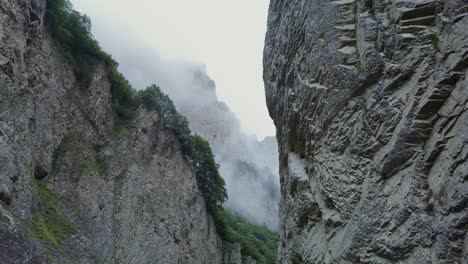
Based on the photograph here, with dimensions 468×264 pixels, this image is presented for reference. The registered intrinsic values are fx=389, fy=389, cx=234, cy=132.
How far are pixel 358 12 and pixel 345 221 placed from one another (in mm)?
4578

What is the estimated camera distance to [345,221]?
7.98 m

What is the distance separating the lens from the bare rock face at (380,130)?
5547 millimetres

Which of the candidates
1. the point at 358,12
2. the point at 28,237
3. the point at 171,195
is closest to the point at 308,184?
the point at 358,12

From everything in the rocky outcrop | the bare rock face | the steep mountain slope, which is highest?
the steep mountain slope

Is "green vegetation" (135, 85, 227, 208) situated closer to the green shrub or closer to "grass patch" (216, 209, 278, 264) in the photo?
"grass patch" (216, 209, 278, 264)

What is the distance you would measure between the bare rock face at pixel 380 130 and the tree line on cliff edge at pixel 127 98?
17.6 metres

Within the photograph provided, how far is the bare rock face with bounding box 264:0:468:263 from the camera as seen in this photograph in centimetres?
555

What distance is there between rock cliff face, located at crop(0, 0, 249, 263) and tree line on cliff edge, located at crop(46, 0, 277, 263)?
2.54ft

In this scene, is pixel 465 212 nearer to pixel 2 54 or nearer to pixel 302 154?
pixel 302 154

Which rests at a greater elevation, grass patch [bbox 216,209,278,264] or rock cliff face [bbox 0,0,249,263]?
grass patch [bbox 216,209,278,264]

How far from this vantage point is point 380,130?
7188 mm

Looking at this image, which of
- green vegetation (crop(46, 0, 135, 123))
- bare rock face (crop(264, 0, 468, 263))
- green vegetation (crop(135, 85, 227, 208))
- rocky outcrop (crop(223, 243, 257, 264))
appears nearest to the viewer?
bare rock face (crop(264, 0, 468, 263))

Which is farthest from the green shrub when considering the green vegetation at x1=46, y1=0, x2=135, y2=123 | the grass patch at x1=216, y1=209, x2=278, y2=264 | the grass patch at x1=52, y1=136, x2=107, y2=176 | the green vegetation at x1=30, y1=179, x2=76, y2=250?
the green vegetation at x1=30, y1=179, x2=76, y2=250

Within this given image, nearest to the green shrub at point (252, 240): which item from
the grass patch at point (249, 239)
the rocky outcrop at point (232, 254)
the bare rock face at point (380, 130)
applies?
the grass patch at point (249, 239)
